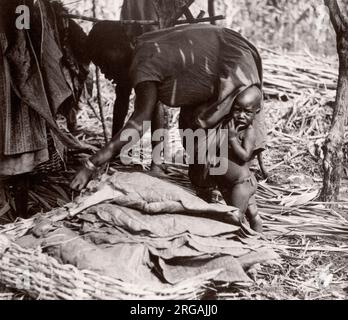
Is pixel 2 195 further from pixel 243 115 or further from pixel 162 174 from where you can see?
pixel 243 115

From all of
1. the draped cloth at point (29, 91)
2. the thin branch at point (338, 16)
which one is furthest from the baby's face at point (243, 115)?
the draped cloth at point (29, 91)

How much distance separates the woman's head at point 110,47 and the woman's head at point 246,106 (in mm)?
674

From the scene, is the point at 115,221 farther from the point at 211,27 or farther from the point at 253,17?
the point at 253,17

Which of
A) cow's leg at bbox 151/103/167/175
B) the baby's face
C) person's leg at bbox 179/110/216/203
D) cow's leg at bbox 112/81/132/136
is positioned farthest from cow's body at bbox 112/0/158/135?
the baby's face

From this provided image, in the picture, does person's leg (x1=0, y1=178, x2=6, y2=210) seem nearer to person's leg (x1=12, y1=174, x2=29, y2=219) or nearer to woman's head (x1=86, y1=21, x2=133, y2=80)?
person's leg (x1=12, y1=174, x2=29, y2=219)

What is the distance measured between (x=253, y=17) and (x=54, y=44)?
64.8 inches

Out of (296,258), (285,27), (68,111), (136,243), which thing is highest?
(285,27)

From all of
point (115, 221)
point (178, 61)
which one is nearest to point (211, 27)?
point (178, 61)

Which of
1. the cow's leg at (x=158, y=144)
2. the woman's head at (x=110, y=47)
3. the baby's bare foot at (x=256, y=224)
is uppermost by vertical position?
the woman's head at (x=110, y=47)

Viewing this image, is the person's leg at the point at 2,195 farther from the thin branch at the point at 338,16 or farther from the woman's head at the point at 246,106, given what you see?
the thin branch at the point at 338,16

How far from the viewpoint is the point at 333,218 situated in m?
2.80

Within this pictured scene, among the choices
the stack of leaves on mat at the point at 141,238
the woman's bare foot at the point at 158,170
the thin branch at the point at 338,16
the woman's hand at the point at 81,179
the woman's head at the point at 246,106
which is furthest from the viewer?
the woman's bare foot at the point at 158,170

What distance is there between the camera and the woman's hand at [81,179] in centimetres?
247

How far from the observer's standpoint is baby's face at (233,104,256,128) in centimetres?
259
